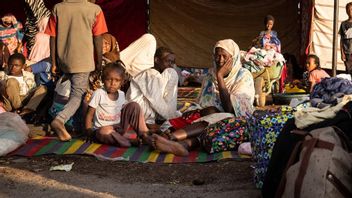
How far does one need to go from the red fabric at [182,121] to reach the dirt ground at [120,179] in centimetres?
91

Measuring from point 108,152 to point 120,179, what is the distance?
0.92 metres

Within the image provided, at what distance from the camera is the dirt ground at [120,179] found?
4.67 metres

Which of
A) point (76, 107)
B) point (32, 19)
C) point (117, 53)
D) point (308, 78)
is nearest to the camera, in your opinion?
point (76, 107)

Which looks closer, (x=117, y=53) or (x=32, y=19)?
(x=117, y=53)

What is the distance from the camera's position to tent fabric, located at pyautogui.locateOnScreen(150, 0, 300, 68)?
13.2 metres

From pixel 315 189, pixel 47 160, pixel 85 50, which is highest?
pixel 85 50

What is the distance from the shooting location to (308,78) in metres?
9.31

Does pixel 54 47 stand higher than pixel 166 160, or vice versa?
pixel 54 47

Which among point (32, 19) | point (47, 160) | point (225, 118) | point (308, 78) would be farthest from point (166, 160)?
point (32, 19)

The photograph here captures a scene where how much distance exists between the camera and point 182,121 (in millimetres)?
6461

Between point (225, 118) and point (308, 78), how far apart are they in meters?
3.69

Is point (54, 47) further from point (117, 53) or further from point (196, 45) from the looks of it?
point (196, 45)

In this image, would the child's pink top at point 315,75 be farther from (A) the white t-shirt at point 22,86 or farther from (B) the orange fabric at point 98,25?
(A) the white t-shirt at point 22,86

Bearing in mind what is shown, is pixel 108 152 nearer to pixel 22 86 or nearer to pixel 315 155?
pixel 22 86
